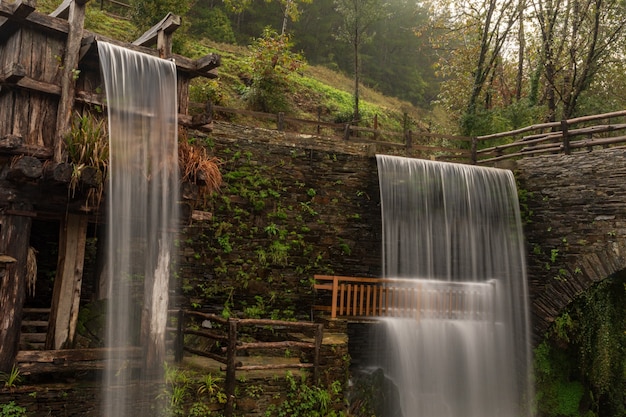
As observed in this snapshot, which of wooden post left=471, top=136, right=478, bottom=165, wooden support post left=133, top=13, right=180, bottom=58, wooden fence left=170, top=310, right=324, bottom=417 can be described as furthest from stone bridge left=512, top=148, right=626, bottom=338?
wooden support post left=133, top=13, right=180, bottom=58

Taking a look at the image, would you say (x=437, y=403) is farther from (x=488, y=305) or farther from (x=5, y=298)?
(x=5, y=298)

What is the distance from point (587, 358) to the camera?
1183cm

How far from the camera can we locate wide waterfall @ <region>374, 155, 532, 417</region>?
35.1 feet

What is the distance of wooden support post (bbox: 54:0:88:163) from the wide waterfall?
7.08 meters

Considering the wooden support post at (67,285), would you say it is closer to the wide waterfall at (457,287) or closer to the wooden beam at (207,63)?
the wooden beam at (207,63)

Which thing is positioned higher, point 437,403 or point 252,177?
point 252,177

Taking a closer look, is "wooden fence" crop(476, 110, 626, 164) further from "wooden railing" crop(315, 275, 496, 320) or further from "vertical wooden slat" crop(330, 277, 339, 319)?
"vertical wooden slat" crop(330, 277, 339, 319)

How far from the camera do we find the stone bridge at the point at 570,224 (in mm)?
11406

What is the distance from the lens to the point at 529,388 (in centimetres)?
1174

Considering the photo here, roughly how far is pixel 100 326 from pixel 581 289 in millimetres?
9874

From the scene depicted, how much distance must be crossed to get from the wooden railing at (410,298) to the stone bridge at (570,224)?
4.45 feet

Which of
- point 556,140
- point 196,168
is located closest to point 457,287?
point 556,140

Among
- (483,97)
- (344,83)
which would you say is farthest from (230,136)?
(344,83)

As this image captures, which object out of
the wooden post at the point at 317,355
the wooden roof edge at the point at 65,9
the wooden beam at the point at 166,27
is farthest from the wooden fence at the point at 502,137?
the wooden post at the point at 317,355
